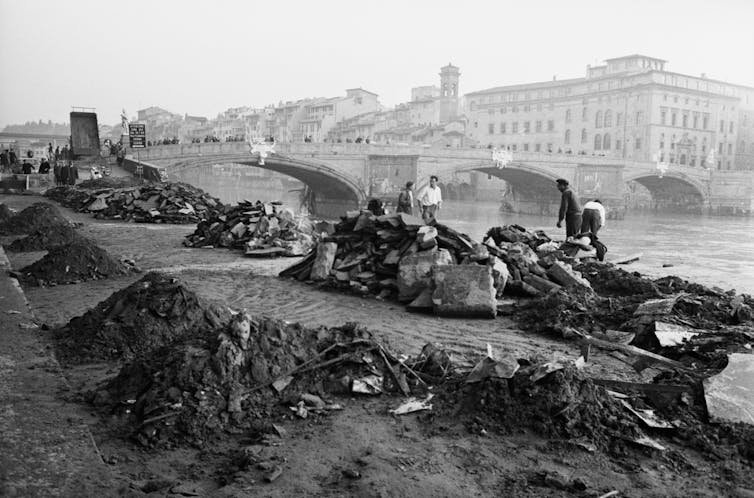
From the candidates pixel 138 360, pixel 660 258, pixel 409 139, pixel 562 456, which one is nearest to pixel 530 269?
pixel 562 456

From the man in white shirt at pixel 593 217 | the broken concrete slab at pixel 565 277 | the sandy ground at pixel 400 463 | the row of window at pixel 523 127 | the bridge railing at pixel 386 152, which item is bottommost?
the sandy ground at pixel 400 463

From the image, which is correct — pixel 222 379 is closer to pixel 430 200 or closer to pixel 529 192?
pixel 430 200

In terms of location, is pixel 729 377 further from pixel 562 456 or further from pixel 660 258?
pixel 660 258

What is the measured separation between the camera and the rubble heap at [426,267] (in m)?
7.27

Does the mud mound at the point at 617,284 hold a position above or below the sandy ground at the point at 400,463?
above

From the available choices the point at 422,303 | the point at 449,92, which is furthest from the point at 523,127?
the point at 422,303

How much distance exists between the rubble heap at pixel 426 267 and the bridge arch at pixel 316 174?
21.7 m

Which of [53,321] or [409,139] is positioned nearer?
[53,321]

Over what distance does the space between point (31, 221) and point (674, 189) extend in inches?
2110

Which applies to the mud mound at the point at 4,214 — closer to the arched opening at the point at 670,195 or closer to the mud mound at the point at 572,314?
the mud mound at the point at 572,314

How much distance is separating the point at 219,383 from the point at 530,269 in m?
5.88

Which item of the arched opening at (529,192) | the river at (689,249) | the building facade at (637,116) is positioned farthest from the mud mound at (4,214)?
the building facade at (637,116)

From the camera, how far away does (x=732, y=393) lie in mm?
4215

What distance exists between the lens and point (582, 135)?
66.4 meters
